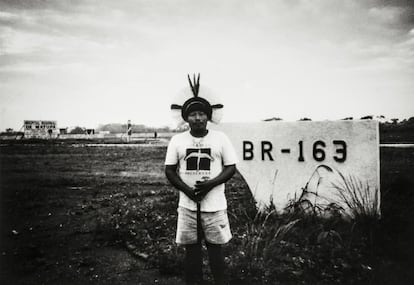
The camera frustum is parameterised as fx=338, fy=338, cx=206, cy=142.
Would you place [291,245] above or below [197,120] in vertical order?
below

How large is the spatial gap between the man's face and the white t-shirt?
80mm

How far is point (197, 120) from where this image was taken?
100 inches

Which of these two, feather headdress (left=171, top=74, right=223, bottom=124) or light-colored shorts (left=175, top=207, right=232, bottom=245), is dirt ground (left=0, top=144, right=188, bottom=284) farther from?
feather headdress (left=171, top=74, right=223, bottom=124)

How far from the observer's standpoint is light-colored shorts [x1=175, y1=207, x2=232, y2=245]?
2.46 metres

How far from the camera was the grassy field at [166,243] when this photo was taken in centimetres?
303

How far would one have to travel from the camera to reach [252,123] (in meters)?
4.70

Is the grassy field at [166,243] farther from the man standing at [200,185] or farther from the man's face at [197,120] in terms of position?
the man's face at [197,120]

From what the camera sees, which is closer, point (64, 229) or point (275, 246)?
point (275, 246)

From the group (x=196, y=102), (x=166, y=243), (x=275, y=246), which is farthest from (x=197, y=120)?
(x=166, y=243)

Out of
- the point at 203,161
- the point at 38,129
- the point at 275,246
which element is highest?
the point at 38,129

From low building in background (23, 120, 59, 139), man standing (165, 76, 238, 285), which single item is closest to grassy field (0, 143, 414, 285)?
man standing (165, 76, 238, 285)

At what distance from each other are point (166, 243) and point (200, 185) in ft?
5.15

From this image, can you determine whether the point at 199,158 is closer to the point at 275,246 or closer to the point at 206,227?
the point at 206,227

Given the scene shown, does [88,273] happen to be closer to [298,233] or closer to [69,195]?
[298,233]
